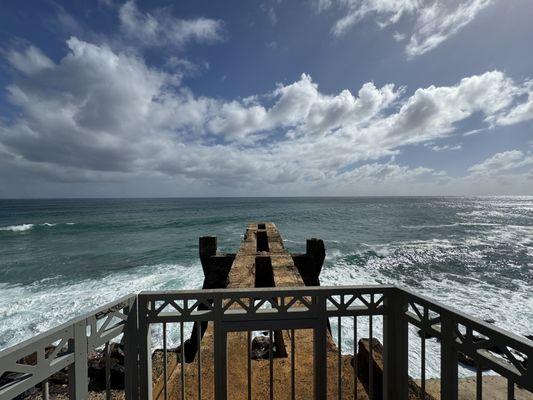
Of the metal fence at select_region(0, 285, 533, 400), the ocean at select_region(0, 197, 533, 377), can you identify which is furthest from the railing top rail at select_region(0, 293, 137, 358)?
the ocean at select_region(0, 197, 533, 377)

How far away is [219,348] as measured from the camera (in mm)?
2539

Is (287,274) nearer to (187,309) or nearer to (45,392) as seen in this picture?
(187,309)

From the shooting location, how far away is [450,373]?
85.0 inches

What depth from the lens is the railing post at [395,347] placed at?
2.61 metres

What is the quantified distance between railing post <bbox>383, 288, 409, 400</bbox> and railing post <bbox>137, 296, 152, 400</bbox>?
2406mm

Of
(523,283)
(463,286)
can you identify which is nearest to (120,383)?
(463,286)

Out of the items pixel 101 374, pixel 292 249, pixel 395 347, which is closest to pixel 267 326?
pixel 395 347

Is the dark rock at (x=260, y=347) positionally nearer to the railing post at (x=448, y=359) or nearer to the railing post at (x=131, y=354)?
the railing post at (x=131, y=354)

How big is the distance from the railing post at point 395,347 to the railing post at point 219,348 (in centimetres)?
166

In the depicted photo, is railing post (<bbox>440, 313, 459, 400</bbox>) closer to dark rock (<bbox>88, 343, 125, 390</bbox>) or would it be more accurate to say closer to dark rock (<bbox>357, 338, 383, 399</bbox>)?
dark rock (<bbox>357, 338, 383, 399</bbox>)

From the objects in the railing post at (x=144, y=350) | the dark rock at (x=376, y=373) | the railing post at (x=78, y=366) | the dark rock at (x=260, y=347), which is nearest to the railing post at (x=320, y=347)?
the dark rock at (x=376, y=373)

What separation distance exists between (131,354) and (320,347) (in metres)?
1.86

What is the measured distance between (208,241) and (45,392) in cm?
881

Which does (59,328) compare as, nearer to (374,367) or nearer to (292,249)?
(374,367)
